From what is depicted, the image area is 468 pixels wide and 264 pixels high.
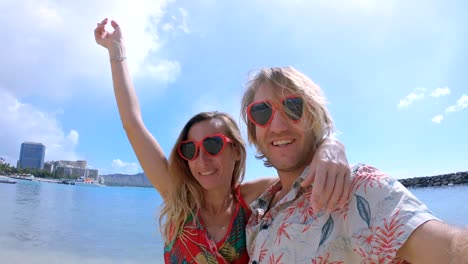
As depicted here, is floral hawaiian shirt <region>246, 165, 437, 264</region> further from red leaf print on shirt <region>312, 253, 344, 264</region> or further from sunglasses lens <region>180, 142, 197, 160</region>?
sunglasses lens <region>180, 142, 197, 160</region>

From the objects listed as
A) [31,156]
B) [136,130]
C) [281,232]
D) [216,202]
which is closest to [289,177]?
[281,232]

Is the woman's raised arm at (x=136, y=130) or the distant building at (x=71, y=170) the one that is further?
the distant building at (x=71, y=170)

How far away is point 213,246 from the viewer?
2.41 m

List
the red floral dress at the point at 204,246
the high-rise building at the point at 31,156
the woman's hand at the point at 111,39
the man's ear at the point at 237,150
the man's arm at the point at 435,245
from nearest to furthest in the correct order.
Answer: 1. the man's arm at the point at 435,245
2. the red floral dress at the point at 204,246
3. the man's ear at the point at 237,150
4. the woman's hand at the point at 111,39
5. the high-rise building at the point at 31,156

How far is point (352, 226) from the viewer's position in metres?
1.50

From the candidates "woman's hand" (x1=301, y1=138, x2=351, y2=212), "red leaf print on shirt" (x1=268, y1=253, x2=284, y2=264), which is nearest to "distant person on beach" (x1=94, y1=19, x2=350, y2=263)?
"red leaf print on shirt" (x1=268, y1=253, x2=284, y2=264)

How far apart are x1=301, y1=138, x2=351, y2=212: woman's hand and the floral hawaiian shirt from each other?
1.7 inches

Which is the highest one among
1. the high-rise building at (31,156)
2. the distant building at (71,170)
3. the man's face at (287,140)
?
the high-rise building at (31,156)

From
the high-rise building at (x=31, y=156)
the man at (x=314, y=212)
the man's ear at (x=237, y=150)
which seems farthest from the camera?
the high-rise building at (x=31, y=156)

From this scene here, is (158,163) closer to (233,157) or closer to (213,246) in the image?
(233,157)

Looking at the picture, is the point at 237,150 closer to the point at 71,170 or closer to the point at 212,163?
the point at 212,163

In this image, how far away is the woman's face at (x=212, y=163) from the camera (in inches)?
111

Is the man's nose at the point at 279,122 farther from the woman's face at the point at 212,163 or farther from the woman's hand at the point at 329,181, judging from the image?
the woman's face at the point at 212,163

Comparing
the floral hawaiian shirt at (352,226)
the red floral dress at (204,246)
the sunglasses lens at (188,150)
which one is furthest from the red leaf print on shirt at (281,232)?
the sunglasses lens at (188,150)
